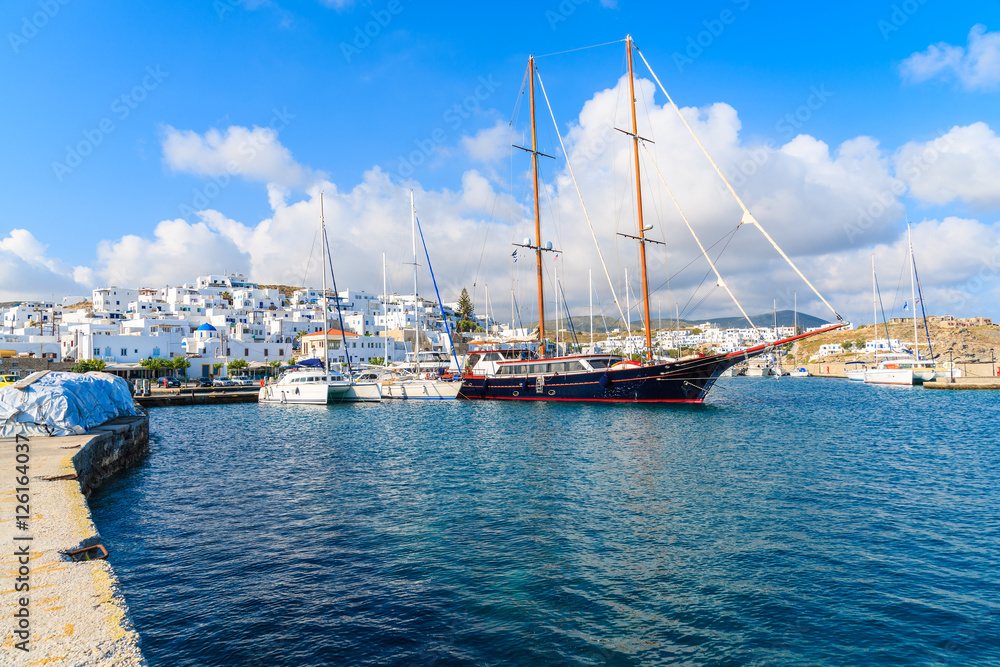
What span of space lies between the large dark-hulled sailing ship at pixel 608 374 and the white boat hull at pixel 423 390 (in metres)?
1.16

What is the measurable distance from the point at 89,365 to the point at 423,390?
45064mm

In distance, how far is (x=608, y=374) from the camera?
1638 inches

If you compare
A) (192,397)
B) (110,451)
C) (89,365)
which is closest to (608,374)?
(110,451)

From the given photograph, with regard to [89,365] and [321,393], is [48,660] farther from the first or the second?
[89,365]

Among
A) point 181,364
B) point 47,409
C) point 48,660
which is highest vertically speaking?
point 181,364

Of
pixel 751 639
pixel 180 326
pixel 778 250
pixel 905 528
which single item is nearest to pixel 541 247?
pixel 778 250

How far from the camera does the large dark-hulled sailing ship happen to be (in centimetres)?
3972

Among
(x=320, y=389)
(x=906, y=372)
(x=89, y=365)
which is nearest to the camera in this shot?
(x=320, y=389)

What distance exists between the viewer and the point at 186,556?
10844 millimetres

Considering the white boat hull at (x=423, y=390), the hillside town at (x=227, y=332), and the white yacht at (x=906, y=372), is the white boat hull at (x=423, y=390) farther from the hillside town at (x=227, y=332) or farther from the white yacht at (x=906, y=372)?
the white yacht at (x=906, y=372)

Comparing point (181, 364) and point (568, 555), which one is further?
point (181, 364)

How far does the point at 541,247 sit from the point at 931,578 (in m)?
45.5

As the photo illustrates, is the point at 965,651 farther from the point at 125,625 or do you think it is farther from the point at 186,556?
the point at 186,556

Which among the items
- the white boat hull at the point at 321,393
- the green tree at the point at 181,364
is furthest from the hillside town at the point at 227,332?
the white boat hull at the point at 321,393
